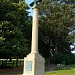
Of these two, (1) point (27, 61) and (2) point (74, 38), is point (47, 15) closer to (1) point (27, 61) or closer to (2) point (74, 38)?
(2) point (74, 38)

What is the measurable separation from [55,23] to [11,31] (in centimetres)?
1676

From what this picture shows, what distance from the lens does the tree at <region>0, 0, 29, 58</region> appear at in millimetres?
34188

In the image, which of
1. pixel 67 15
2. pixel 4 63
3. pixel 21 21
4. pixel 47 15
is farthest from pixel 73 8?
pixel 4 63

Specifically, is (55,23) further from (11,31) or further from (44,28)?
(11,31)

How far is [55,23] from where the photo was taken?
163ft

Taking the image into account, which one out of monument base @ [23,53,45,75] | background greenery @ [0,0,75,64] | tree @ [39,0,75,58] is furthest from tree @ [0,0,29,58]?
tree @ [39,0,75,58]

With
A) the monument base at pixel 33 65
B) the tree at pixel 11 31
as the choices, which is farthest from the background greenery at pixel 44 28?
the monument base at pixel 33 65

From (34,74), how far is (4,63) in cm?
2376

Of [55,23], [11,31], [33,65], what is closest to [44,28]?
[55,23]

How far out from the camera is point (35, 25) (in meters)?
21.8

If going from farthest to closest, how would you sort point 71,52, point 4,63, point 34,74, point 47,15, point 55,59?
point 71,52 < point 47,15 < point 55,59 < point 4,63 < point 34,74

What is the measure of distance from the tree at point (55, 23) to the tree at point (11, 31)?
12495mm

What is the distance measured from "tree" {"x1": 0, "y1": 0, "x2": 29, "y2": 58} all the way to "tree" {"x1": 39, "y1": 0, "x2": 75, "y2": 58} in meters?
12.5

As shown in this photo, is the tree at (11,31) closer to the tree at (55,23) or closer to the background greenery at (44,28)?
the background greenery at (44,28)
